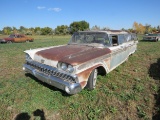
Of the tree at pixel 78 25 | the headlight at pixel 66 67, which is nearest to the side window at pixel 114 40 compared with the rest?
the headlight at pixel 66 67

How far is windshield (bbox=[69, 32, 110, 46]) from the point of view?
16.2 feet

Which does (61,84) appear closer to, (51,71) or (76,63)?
(51,71)

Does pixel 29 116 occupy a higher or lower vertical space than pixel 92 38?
lower

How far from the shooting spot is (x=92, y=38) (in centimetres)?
508

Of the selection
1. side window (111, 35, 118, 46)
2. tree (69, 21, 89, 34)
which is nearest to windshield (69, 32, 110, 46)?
side window (111, 35, 118, 46)

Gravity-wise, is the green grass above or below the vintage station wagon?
below

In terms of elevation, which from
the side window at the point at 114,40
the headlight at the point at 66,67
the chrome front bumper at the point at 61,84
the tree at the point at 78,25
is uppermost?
the tree at the point at 78,25

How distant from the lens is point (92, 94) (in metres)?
4.03

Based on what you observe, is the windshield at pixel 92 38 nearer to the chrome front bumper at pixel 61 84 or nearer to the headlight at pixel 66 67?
the headlight at pixel 66 67

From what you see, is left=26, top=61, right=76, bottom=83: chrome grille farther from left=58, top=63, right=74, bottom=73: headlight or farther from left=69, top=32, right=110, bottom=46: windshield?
left=69, top=32, right=110, bottom=46: windshield

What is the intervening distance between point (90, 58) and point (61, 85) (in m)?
1.01

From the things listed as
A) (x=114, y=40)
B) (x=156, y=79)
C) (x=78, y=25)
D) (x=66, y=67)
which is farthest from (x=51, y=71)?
(x=78, y=25)

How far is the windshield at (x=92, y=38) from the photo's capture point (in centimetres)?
493

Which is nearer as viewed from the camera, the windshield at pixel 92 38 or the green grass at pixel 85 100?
the green grass at pixel 85 100
